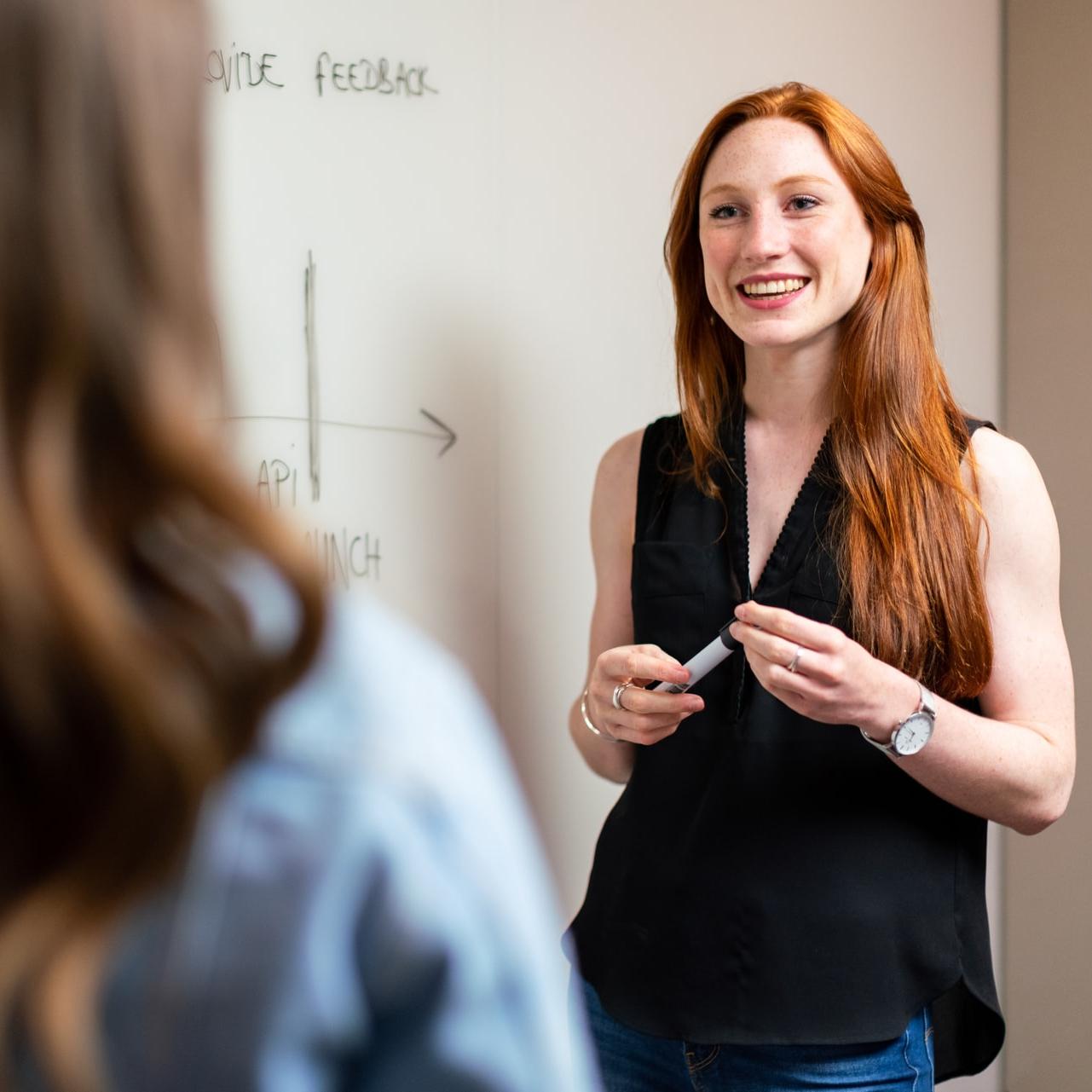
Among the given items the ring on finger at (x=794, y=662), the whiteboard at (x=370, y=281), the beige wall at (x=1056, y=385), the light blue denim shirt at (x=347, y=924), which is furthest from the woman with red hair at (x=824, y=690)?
the light blue denim shirt at (x=347, y=924)

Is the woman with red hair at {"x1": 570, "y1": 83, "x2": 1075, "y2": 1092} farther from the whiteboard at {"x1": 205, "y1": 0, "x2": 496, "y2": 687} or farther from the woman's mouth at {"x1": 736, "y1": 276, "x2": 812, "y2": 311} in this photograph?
the whiteboard at {"x1": 205, "y1": 0, "x2": 496, "y2": 687}

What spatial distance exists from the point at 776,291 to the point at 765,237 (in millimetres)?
53

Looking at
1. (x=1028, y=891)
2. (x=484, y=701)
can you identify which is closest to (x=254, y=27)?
(x=484, y=701)

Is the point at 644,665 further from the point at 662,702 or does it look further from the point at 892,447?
the point at 892,447

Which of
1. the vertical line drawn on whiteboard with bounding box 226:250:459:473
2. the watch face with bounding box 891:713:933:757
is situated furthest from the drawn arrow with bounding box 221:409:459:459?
the watch face with bounding box 891:713:933:757

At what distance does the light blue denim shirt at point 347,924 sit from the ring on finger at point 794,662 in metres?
0.68

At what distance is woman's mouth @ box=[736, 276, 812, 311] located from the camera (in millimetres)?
1208

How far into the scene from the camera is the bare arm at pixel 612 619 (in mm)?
1213

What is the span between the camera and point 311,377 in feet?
4.58

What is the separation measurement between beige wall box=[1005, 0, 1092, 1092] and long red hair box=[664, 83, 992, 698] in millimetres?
586

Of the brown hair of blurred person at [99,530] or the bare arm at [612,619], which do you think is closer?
the brown hair of blurred person at [99,530]

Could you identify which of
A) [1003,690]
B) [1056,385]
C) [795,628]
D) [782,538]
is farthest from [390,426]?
[1056,385]

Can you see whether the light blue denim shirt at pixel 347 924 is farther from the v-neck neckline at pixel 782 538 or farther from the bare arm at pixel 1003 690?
the v-neck neckline at pixel 782 538

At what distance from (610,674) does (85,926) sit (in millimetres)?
879
